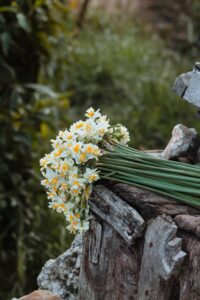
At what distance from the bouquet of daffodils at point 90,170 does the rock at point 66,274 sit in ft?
1.89

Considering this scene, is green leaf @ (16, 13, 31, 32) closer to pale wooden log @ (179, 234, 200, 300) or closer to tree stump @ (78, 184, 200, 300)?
tree stump @ (78, 184, 200, 300)

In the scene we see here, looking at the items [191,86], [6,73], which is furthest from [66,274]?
[6,73]

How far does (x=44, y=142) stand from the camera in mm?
5590

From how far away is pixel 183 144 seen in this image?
264cm

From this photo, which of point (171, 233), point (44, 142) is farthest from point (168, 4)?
point (171, 233)

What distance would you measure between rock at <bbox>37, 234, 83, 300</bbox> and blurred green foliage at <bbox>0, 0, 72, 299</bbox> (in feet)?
4.33

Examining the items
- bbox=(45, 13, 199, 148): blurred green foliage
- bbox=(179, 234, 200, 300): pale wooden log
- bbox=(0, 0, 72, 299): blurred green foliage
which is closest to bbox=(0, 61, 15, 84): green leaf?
bbox=(0, 0, 72, 299): blurred green foliage

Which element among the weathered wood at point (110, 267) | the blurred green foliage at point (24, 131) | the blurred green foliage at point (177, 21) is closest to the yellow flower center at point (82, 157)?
the weathered wood at point (110, 267)

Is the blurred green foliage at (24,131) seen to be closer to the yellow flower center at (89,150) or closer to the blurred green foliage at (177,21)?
the yellow flower center at (89,150)

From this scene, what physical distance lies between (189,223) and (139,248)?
0.90ft

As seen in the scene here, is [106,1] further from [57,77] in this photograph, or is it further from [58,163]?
[58,163]

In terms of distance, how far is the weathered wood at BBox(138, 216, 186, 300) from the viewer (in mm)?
2219

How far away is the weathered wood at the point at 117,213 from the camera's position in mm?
2375

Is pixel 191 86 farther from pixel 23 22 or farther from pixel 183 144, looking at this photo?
pixel 23 22
